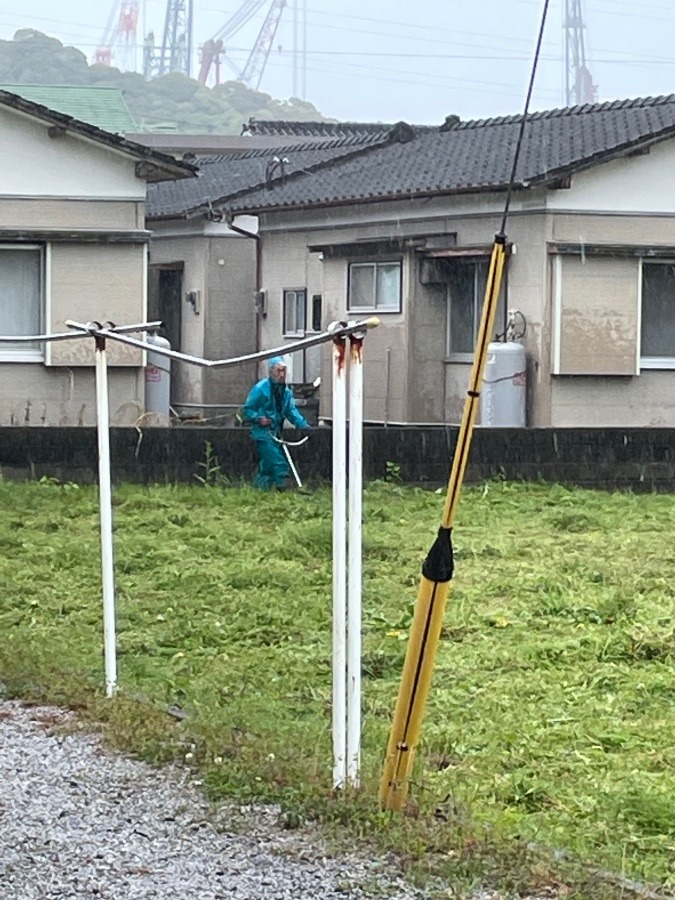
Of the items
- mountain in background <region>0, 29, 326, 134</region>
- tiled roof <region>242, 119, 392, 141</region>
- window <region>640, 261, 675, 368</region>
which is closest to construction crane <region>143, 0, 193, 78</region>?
mountain in background <region>0, 29, 326, 134</region>

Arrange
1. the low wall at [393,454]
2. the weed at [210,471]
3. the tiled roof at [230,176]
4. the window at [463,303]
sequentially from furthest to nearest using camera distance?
the tiled roof at [230,176] < the window at [463,303] < the weed at [210,471] < the low wall at [393,454]

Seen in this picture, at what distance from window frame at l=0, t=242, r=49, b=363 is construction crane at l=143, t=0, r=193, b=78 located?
9089 centimetres

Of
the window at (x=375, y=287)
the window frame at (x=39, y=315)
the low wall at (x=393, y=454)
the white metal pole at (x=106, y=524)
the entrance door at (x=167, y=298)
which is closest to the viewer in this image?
the white metal pole at (x=106, y=524)

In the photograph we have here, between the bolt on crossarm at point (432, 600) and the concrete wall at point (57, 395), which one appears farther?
the concrete wall at point (57, 395)

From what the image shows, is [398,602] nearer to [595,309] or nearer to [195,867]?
[195,867]

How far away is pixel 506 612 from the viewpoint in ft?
27.1

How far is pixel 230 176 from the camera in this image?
82.8 feet

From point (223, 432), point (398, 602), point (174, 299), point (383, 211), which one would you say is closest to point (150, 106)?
point (174, 299)

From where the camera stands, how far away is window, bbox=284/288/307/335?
21234mm

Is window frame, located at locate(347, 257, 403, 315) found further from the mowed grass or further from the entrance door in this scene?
the mowed grass

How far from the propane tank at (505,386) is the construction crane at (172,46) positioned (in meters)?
91.0

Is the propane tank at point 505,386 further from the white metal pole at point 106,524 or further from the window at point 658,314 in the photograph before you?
the white metal pole at point 106,524

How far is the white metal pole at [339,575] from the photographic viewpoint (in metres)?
4.48

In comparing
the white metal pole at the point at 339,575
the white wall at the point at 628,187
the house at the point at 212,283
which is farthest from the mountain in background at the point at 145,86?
the white metal pole at the point at 339,575
